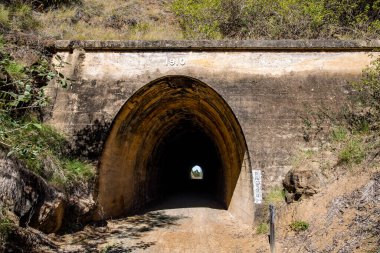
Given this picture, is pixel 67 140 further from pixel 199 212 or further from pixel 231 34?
pixel 231 34

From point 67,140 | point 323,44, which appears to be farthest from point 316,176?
point 67,140

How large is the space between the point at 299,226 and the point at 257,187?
1797mm

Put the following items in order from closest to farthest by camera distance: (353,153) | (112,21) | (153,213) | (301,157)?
(353,153)
(301,157)
(153,213)
(112,21)

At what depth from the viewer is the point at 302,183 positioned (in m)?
6.74

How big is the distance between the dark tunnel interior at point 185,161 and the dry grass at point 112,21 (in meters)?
4.48

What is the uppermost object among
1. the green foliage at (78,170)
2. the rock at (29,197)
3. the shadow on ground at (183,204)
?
the green foliage at (78,170)

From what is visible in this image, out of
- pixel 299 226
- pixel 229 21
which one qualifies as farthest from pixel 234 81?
pixel 229 21

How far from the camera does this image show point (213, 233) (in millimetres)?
7457

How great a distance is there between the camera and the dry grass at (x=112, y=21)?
35.3 ft

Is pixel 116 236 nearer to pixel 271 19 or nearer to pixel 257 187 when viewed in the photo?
pixel 257 187

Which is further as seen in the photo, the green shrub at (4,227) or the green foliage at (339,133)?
the green foliage at (339,133)

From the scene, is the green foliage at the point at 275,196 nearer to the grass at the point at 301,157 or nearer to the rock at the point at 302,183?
the rock at the point at 302,183

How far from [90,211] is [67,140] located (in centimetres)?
192

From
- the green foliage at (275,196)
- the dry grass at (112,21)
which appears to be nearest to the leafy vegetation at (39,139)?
the dry grass at (112,21)
